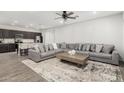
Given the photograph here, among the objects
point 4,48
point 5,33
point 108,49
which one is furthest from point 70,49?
point 5,33

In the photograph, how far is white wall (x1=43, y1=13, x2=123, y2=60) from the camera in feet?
12.0

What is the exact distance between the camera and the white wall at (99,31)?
364cm

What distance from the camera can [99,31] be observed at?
14.0 ft

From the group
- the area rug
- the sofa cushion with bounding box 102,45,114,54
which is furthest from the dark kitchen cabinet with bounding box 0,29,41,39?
the sofa cushion with bounding box 102,45,114,54

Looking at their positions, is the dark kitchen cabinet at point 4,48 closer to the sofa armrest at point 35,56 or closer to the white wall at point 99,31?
the sofa armrest at point 35,56

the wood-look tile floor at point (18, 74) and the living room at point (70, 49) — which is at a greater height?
the living room at point (70, 49)

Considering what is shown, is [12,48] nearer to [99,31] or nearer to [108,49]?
[99,31]

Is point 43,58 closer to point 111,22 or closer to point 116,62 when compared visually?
point 116,62

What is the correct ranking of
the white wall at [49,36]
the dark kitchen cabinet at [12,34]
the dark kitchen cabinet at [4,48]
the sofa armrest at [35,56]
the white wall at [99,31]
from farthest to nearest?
the white wall at [49,36] < the dark kitchen cabinet at [12,34] < the dark kitchen cabinet at [4,48] < the white wall at [99,31] < the sofa armrest at [35,56]

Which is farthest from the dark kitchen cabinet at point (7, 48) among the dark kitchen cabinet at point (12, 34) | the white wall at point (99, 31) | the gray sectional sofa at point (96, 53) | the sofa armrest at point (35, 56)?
the white wall at point (99, 31)

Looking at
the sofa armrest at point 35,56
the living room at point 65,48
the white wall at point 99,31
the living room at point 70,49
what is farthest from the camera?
the white wall at point 99,31

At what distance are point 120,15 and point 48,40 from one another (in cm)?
680

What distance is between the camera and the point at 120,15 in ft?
11.6
